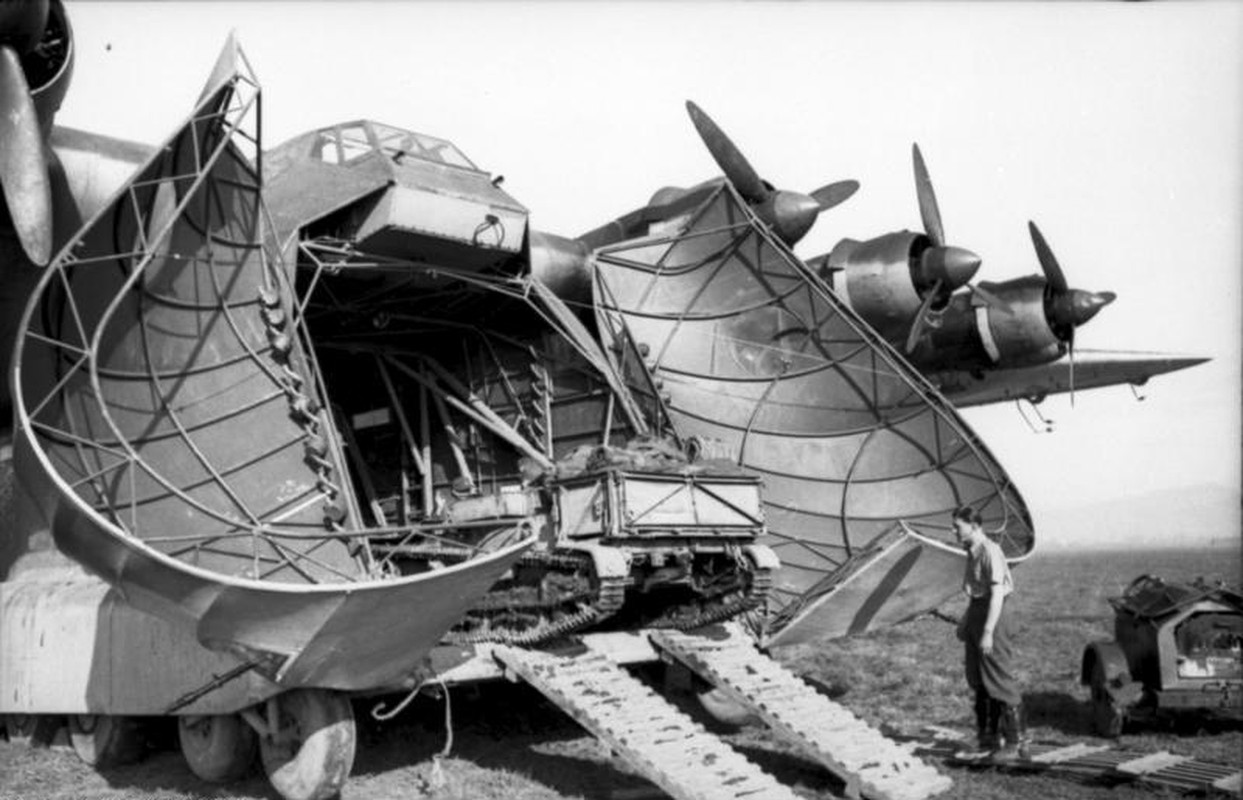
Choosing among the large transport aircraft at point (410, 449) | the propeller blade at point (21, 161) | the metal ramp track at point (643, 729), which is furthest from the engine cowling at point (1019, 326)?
the propeller blade at point (21, 161)

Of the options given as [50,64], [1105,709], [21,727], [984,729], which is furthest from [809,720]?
[21,727]

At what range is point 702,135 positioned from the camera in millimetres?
11188

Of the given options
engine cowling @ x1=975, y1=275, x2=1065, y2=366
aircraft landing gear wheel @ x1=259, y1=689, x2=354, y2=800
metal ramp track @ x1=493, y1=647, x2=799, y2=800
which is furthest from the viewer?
engine cowling @ x1=975, y1=275, x2=1065, y2=366

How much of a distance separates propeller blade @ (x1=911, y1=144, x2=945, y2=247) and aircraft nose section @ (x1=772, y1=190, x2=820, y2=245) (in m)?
1.15

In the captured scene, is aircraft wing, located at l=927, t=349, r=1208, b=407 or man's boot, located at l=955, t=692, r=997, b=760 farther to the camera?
aircraft wing, located at l=927, t=349, r=1208, b=407

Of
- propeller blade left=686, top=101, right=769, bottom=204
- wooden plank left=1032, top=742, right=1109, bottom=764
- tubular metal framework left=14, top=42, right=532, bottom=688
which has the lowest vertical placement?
wooden plank left=1032, top=742, right=1109, bottom=764

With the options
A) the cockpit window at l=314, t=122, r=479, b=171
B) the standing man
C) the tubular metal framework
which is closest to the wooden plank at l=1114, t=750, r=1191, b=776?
the standing man

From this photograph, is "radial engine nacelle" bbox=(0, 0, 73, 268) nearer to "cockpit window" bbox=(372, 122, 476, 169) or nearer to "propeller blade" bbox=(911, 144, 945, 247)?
"cockpit window" bbox=(372, 122, 476, 169)

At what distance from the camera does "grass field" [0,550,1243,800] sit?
301 inches

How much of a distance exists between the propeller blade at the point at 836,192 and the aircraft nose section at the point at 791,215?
1.75 ft

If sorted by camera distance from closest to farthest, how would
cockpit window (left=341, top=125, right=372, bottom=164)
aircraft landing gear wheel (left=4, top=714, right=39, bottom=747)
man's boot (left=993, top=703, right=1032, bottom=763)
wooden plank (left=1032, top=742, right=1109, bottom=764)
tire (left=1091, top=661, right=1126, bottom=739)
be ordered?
wooden plank (left=1032, top=742, right=1109, bottom=764) < man's boot (left=993, top=703, right=1032, bottom=763) < tire (left=1091, top=661, right=1126, bottom=739) < aircraft landing gear wheel (left=4, top=714, right=39, bottom=747) < cockpit window (left=341, top=125, right=372, bottom=164)

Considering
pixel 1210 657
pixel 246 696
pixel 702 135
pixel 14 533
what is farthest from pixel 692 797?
pixel 14 533

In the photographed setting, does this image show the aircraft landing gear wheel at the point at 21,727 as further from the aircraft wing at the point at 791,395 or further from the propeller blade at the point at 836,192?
the propeller blade at the point at 836,192

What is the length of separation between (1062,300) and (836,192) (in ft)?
9.31
